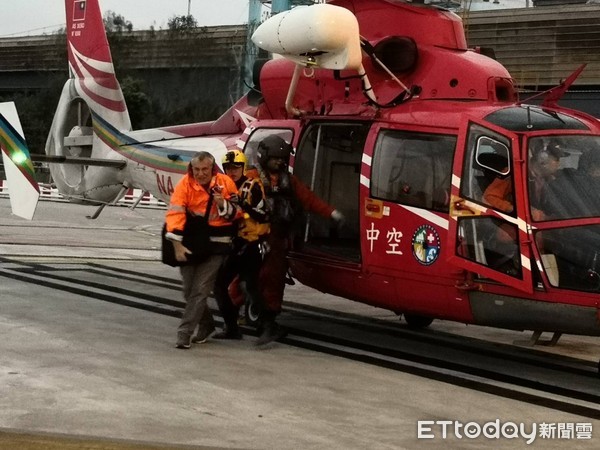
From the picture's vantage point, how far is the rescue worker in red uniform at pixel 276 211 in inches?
394

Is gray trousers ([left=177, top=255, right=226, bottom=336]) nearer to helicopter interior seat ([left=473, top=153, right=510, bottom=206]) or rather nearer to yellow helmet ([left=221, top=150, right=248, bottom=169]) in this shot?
yellow helmet ([left=221, top=150, right=248, bottom=169])

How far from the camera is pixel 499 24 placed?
1431 inches

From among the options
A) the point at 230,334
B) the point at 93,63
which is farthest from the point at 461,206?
the point at 93,63

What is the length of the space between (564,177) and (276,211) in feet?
8.60

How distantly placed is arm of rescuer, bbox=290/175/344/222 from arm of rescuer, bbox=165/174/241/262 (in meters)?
0.71

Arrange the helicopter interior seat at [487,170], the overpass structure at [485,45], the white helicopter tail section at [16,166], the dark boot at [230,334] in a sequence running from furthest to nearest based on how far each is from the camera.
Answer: the overpass structure at [485,45] < the white helicopter tail section at [16,166] < the dark boot at [230,334] < the helicopter interior seat at [487,170]

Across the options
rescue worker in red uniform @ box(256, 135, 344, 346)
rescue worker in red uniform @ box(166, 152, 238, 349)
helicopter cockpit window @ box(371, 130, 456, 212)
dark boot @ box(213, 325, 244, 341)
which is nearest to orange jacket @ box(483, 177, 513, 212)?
helicopter cockpit window @ box(371, 130, 456, 212)

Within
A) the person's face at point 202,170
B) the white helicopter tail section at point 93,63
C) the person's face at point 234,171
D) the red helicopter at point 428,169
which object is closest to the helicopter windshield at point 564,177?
the red helicopter at point 428,169

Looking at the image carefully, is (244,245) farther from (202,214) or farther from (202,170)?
(202,170)

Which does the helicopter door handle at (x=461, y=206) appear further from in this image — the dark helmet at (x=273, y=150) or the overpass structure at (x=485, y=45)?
the overpass structure at (x=485, y=45)

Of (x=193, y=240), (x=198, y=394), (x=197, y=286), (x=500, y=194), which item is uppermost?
(x=500, y=194)

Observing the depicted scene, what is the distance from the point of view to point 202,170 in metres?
9.51

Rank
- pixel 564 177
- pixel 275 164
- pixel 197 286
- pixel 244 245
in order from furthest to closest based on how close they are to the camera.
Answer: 1. pixel 244 245
2. pixel 275 164
3. pixel 197 286
4. pixel 564 177

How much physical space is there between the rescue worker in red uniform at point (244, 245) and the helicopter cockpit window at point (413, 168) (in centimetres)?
107
